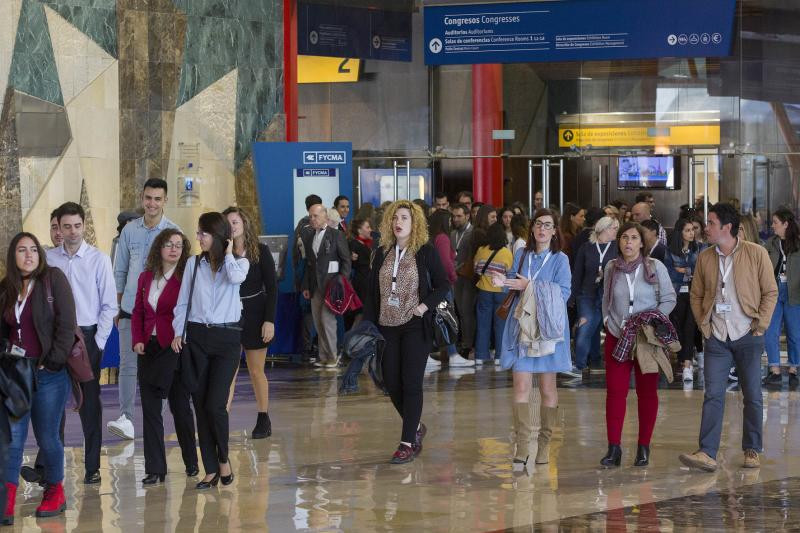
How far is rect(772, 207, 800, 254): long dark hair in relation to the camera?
1329cm

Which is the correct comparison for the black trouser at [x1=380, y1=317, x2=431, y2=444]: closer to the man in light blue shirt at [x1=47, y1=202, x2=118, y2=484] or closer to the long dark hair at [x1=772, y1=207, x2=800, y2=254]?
the man in light blue shirt at [x1=47, y1=202, x2=118, y2=484]

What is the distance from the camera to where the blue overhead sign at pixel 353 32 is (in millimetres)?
19953

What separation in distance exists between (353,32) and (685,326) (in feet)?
28.1

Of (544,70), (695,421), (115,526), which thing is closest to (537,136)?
(544,70)

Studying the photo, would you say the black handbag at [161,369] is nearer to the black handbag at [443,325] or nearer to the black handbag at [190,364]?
the black handbag at [190,364]

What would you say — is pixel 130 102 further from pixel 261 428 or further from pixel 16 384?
pixel 16 384

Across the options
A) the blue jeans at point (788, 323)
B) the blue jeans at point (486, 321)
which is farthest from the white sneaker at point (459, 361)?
the blue jeans at point (788, 323)

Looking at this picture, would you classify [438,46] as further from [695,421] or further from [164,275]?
[164,275]

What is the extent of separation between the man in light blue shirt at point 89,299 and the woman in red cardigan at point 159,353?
0.20m

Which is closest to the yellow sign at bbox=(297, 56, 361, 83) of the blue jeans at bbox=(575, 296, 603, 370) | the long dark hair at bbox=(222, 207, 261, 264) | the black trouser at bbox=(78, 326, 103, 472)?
the blue jeans at bbox=(575, 296, 603, 370)

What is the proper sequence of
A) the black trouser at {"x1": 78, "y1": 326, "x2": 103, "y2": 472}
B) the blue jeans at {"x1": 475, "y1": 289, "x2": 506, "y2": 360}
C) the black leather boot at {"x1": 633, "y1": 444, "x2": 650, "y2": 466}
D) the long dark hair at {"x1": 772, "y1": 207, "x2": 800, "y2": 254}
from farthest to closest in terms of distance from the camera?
the blue jeans at {"x1": 475, "y1": 289, "x2": 506, "y2": 360} → the long dark hair at {"x1": 772, "y1": 207, "x2": 800, "y2": 254} → the black leather boot at {"x1": 633, "y1": 444, "x2": 650, "y2": 466} → the black trouser at {"x1": 78, "y1": 326, "x2": 103, "y2": 472}

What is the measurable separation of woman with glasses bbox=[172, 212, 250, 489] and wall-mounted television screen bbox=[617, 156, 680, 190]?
13.7 m

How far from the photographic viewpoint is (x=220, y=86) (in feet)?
55.5

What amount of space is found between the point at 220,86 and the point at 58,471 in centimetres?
985
